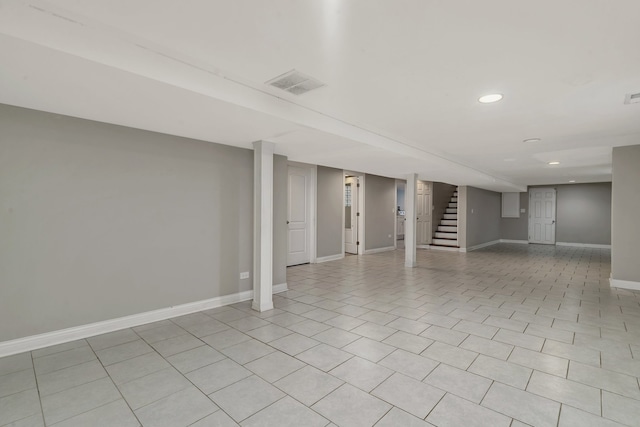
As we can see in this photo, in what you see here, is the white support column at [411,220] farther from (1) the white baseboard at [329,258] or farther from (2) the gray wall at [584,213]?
(2) the gray wall at [584,213]

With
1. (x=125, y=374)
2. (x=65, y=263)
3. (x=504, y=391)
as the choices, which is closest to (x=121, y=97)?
(x=65, y=263)

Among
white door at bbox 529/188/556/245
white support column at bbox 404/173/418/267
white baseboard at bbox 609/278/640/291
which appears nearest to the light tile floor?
white baseboard at bbox 609/278/640/291

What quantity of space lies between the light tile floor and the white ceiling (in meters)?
2.19

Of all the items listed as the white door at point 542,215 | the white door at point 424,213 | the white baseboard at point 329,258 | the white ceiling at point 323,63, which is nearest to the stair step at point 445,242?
the white door at point 424,213

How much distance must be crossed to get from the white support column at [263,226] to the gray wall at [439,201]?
7.88 m

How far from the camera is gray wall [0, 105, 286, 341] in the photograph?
2.72m

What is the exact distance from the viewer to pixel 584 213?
1087 centimetres

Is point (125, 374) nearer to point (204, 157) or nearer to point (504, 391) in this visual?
point (204, 157)

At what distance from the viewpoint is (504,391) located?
84.7 inches

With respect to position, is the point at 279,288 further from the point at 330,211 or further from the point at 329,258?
the point at 330,211

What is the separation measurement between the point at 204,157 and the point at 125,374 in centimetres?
252

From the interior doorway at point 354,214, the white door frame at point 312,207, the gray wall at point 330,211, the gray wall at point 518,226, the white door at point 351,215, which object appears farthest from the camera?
the gray wall at point 518,226

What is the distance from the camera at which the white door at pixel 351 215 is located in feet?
28.9

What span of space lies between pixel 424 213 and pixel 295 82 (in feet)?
28.8
